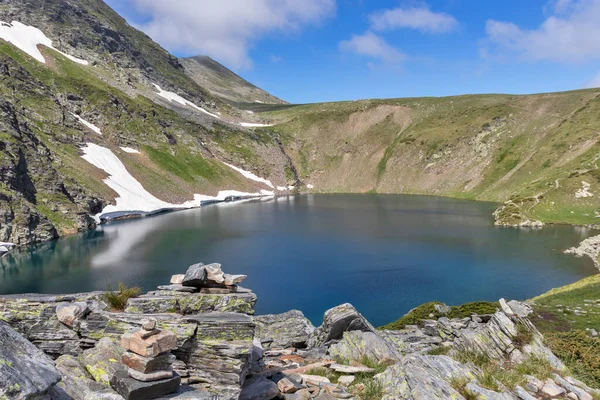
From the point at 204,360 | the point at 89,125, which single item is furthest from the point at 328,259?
the point at 89,125

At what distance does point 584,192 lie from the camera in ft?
315

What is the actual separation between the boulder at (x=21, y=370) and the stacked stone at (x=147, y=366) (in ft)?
5.20

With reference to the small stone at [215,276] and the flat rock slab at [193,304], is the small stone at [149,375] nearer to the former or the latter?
the flat rock slab at [193,304]

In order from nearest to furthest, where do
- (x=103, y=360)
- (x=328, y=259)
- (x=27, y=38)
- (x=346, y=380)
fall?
(x=103, y=360), (x=346, y=380), (x=328, y=259), (x=27, y=38)

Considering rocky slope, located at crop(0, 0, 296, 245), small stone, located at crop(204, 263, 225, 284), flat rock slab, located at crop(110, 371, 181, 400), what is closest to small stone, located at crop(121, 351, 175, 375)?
flat rock slab, located at crop(110, 371, 181, 400)

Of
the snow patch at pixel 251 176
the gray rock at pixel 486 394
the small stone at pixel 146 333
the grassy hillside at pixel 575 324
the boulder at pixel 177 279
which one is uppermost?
the snow patch at pixel 251 176

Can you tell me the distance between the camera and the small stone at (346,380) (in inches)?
516

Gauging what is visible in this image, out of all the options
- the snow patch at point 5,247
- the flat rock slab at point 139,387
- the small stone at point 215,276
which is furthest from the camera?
the snow patch at point 5,247

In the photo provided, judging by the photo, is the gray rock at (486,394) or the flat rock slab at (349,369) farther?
the flat rock slab at (349,369)

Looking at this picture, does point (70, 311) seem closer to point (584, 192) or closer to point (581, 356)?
point (581, 356)

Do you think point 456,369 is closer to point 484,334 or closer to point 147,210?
point 484,334

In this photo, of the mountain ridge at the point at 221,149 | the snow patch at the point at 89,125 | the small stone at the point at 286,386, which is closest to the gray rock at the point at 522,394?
the small stone at the point at 286,386

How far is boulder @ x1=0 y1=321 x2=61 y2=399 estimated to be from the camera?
6.08 metres

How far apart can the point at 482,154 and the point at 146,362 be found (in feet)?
543
